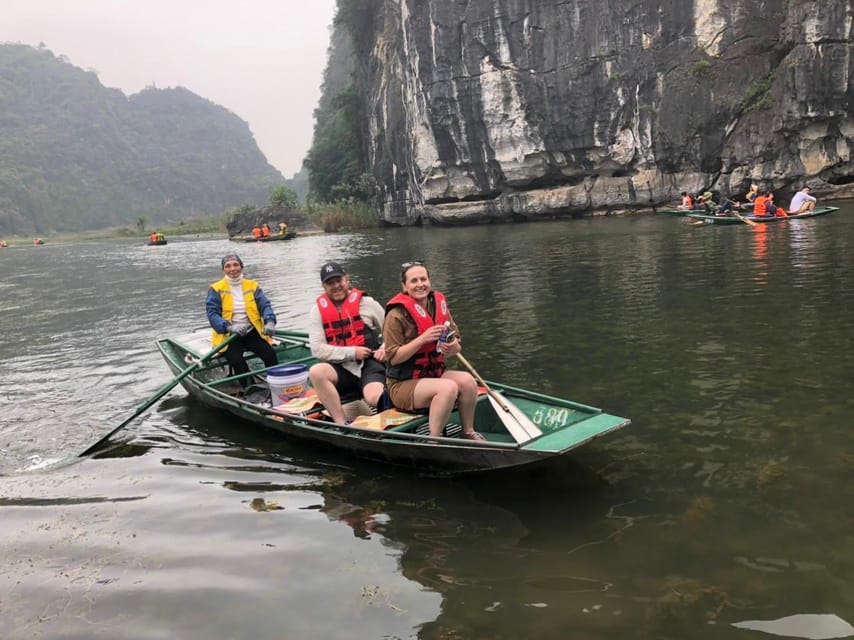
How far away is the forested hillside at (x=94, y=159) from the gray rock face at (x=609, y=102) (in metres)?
92.2

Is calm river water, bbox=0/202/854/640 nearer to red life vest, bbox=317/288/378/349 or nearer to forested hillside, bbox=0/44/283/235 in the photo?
red life vest, bbox=317/288/378/349

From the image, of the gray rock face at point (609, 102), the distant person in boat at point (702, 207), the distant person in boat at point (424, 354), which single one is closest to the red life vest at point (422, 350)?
the distant person in boat at point (424, 354)

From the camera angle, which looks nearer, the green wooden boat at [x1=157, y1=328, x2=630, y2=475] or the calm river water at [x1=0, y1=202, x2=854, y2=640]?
the calm river water at [x1=0, y1=202, x2=854, y2=640]

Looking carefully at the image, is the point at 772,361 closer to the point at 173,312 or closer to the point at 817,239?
the point at 817,239

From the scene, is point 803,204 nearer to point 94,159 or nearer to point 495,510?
point 495,510

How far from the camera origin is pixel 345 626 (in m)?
3.35

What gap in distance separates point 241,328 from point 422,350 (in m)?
3.45

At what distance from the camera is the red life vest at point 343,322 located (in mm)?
6020

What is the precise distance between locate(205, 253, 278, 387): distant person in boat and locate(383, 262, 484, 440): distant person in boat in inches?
124

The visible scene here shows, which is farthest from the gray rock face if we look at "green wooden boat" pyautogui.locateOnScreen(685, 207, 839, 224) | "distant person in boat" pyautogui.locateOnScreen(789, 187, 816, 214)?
"green wooden boat" pyautogui.locateOnScreen(685, 207, 839, 224)

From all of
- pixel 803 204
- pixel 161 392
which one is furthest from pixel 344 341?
pixel 803 204

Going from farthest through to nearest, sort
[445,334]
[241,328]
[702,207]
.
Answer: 1. [702,207]
2. [241,328]
3. [445,334]

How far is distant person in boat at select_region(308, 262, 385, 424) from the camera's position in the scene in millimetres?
5820

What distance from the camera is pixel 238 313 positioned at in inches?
311
